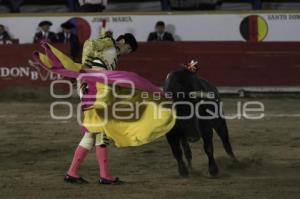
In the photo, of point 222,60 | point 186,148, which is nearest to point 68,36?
point 222,60

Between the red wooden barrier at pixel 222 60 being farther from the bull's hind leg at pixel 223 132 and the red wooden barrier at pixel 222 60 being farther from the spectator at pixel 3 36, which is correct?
the bull's hind leg at pixel 223 132

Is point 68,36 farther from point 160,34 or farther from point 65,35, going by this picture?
point 160,34

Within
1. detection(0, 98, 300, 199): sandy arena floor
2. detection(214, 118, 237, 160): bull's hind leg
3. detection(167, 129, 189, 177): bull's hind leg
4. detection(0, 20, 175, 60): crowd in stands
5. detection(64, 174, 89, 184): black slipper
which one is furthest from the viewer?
detection(0, 20, 175, 60): crowd in stands

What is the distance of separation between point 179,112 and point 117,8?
10683 mm

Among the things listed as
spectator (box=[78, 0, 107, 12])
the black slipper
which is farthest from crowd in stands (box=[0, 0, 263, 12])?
the black slipper

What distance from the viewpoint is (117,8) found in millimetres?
17047

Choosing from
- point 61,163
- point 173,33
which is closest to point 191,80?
point 61,163

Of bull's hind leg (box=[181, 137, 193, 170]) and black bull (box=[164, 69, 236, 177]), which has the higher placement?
black bull (box=[164, 69, 236, 177])

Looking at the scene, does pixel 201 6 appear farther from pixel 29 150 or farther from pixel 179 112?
pixel 179 112

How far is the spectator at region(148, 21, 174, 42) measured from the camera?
14320 mm

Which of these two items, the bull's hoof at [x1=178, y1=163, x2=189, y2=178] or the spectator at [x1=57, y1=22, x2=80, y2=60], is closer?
the bull's hoof at [x1=178, y1=163, x2=189, y2=178]

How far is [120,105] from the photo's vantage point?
6.56 meters

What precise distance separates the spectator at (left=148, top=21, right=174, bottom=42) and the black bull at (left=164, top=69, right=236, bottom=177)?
726 centimetres

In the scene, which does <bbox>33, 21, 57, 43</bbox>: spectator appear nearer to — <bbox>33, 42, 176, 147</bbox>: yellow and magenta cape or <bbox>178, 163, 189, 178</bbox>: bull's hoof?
<bbox>33, 42, 176, 147</bbox>: yellow and magenta cape
